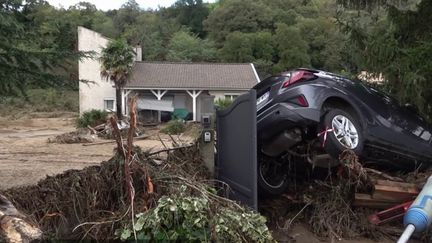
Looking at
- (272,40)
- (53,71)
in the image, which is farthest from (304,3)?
(53,71)

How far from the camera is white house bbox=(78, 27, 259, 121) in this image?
40750mm

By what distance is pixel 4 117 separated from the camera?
4812 centimetres

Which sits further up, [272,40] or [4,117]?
[272,40]

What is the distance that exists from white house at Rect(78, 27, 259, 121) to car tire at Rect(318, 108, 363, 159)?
33.5 m

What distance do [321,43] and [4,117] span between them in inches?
1882

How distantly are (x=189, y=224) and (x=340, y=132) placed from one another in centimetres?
243

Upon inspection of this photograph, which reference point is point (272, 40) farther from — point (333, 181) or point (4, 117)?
point (333, 181)

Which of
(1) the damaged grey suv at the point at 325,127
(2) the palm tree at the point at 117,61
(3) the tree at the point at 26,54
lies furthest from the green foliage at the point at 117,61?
(1) the damaged grey suv at the point at 325,127

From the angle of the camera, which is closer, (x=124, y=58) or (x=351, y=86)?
(x=351, y=86)

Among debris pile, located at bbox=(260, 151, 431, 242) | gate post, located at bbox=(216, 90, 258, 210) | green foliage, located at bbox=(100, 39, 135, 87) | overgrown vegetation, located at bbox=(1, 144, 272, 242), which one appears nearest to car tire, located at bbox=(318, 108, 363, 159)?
debris pile, located at bbox=(260, 151, 431, 242)

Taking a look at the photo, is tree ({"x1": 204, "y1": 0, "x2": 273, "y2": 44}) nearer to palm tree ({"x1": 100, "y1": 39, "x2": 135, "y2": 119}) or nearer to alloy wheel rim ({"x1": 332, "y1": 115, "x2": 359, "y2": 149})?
palm tree ({"x1": 100, "y1": 39, "x2": 135, "y2": 119})

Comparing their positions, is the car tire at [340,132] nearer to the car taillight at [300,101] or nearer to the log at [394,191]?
the car taillight at [300,101]

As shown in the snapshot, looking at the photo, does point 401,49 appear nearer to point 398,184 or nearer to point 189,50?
point 398,184

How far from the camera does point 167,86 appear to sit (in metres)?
41.5
